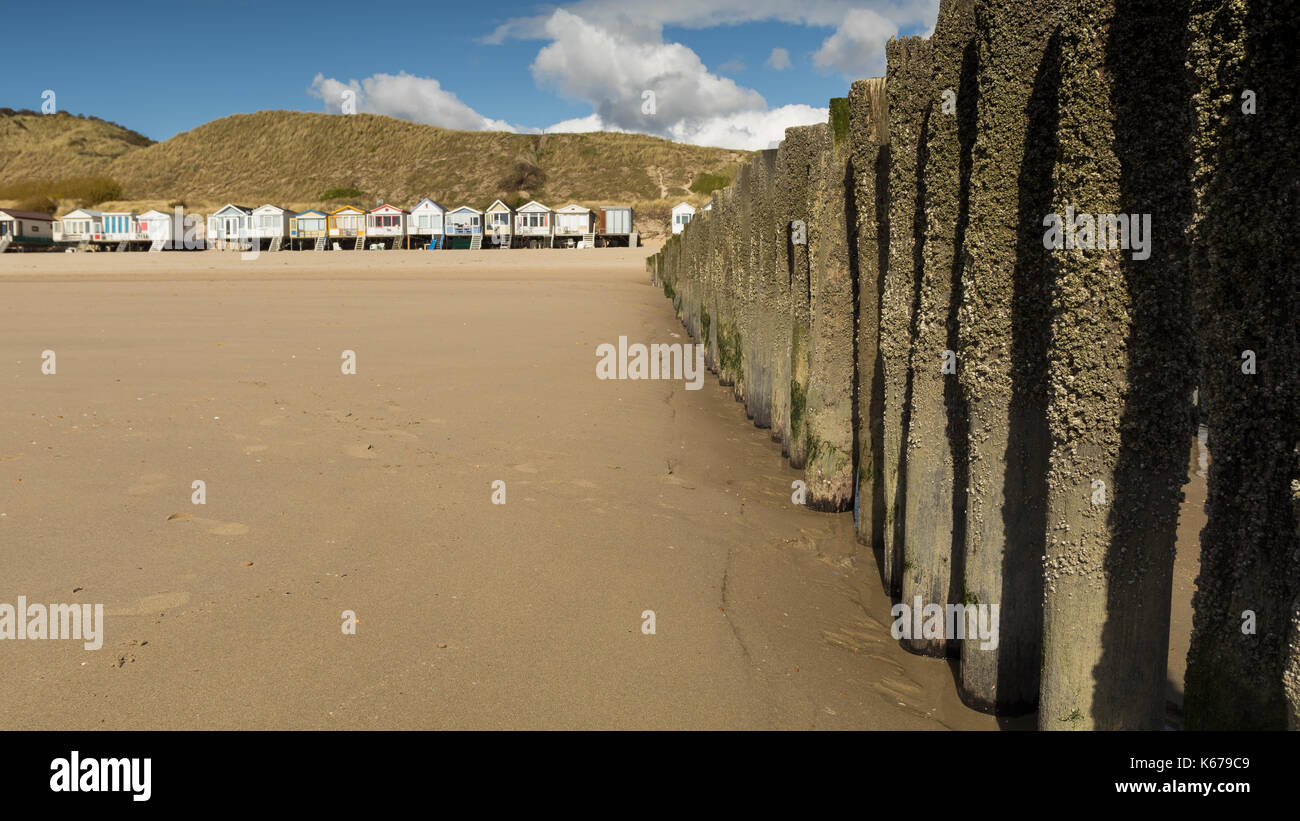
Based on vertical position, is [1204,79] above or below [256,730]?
above

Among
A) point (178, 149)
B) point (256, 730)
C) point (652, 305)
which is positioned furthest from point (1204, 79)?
point (178, 149)

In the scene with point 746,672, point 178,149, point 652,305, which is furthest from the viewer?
point 178,149

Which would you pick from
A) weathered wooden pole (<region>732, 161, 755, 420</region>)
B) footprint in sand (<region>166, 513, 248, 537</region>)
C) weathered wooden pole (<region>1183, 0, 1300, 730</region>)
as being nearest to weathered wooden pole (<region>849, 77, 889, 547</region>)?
weathered wooden pole (<region>1183, 0, 1300, 730</region>)

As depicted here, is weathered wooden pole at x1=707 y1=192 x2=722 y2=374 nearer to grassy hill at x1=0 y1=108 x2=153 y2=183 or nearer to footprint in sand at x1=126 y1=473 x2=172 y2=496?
footprint in sand at x1=126 y1=473 x2=172 y2=496

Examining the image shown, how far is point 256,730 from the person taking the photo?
2.84 meters

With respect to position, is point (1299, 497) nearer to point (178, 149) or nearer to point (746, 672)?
point (746, 672)

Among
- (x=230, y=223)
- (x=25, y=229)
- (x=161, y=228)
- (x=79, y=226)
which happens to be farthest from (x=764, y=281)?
(x=25, y=229)

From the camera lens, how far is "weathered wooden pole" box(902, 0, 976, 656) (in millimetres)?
3398

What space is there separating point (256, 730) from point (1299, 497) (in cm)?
305

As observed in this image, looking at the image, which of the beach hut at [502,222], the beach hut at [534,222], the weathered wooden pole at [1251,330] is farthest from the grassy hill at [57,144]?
the weathered wooden pole at [1251,330]

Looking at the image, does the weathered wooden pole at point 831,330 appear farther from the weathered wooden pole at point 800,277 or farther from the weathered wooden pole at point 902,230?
the weathered wooden pole at point 902,230

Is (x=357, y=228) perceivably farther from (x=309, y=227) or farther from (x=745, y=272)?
(x=745, y=272)
